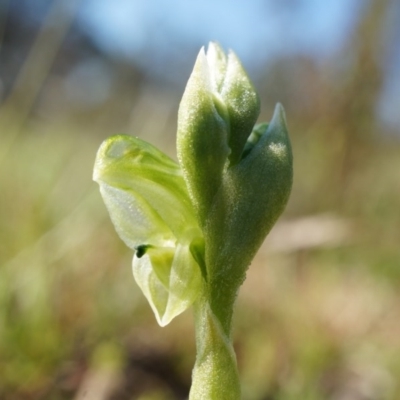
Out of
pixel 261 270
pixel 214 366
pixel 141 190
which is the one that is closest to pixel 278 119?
pixel 141 190

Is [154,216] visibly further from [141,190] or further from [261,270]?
[261,270]

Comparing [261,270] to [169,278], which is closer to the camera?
[169,278]

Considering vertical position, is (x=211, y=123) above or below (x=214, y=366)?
above

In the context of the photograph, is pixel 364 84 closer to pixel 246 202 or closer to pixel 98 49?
pixel 246 202

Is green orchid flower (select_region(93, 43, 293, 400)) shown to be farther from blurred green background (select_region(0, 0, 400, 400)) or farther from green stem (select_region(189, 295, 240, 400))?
blurred green background (select_region(0, 0, 400, 400))

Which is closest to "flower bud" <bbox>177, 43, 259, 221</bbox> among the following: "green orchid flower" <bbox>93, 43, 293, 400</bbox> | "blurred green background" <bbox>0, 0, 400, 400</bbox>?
"green orchid flower" <bbox>93, 43, 293, 400</bbox>

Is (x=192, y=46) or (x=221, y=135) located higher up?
(x=221, y=135)

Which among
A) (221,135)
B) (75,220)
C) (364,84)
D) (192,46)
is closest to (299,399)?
(221,135)
